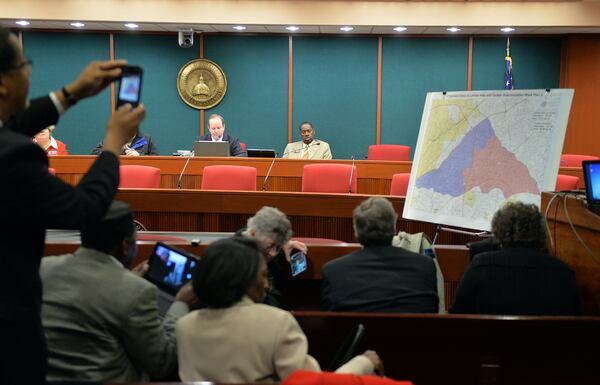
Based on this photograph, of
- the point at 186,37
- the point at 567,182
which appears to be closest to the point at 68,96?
the point at 567,182

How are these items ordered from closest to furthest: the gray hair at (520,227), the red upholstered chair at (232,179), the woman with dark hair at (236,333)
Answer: the woman with dark hair at (236,333) → the gray hair at (520,227) → the red upholstered chair at (232,179)

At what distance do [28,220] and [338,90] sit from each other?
9.75m

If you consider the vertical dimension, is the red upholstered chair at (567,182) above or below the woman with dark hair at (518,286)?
above

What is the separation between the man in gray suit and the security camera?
333 inches

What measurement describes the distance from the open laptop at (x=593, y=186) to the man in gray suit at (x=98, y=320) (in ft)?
7.11

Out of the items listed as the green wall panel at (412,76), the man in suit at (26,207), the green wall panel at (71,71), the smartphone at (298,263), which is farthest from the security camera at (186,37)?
the man in suit at (26,207)

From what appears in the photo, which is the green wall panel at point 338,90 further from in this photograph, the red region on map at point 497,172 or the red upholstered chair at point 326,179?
the red region on map at point 497,172

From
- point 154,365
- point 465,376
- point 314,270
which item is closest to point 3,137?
point 154,365

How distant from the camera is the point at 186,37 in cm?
1021

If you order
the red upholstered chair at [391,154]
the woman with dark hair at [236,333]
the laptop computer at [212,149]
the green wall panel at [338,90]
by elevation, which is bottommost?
the woman with dark hair at [236,333]

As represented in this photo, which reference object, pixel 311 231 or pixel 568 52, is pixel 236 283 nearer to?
pixel 311 231

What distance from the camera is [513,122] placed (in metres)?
3.93

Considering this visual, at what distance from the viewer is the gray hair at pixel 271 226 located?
3.08m

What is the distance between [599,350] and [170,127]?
941 cm
